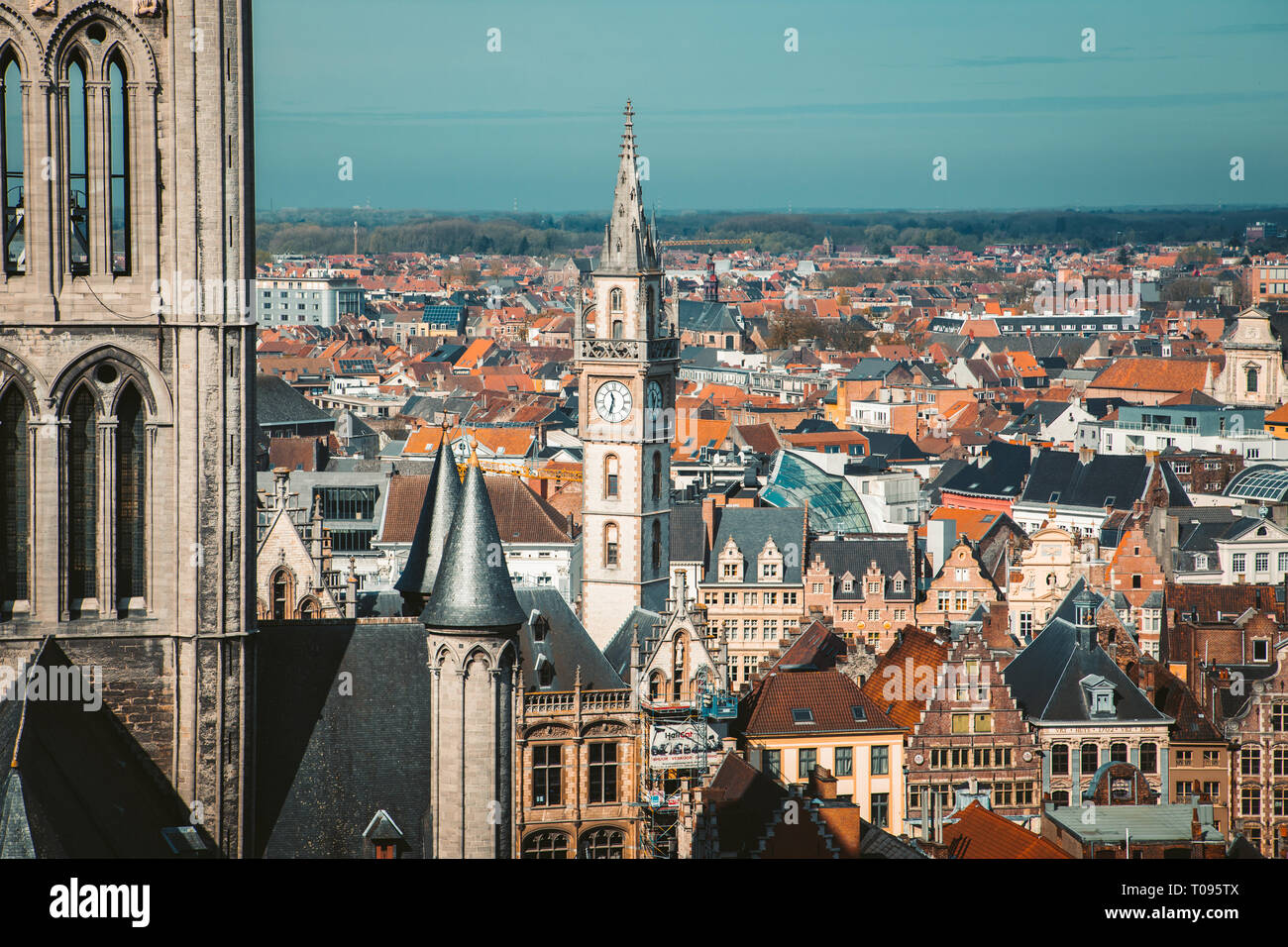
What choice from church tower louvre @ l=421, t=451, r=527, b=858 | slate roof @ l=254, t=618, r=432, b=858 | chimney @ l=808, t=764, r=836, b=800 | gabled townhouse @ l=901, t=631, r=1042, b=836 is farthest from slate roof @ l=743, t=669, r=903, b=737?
slate roof @ l=254, t=618, r=432, b=858

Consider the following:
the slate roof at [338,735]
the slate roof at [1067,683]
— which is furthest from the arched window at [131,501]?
the slate roof at [1067,683]

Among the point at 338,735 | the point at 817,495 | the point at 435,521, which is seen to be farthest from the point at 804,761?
the point at 817,495

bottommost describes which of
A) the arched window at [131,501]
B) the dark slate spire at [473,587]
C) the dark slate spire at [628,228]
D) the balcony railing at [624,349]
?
the dark slate spire at [473,587]

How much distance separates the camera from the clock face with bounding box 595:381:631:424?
222 ft

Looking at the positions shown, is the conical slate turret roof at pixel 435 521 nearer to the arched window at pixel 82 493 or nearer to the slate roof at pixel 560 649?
the slate roof at pixel 560 649

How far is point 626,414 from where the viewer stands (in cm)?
6756

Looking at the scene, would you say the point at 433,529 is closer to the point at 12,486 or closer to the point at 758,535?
the point at 12,486

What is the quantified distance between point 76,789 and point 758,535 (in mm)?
58827

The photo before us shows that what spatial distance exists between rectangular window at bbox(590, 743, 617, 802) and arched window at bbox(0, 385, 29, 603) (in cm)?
1811

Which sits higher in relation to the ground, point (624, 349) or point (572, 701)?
point (624, 349)

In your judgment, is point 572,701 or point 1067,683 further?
point 1067,683

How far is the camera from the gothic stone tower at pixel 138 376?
3036cm

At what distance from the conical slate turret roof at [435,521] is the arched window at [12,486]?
416 inches
